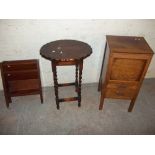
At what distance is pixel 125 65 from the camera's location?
2088 millimetres

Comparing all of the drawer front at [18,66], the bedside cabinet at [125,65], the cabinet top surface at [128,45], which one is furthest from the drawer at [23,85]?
the cabinet top surface at [128,45]

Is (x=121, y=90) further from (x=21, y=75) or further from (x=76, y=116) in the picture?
(x=21, y=75)

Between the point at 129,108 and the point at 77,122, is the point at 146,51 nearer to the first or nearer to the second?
the point at 129,108

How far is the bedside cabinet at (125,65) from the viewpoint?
198 cm

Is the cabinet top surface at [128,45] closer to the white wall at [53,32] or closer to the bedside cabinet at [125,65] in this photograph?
the bedside cabinet at [125,65]

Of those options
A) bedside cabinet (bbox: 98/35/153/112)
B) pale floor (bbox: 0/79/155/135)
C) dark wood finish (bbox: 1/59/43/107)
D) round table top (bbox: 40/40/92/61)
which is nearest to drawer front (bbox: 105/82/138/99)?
bedside cabinet (bbox: 98/35/153/112)

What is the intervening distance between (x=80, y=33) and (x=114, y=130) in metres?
1.40

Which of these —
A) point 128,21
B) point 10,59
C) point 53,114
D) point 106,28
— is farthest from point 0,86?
point 128,21

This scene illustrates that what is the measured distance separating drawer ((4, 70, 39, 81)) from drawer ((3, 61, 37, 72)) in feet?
0.20

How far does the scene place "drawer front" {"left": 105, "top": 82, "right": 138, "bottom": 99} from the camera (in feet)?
7.41

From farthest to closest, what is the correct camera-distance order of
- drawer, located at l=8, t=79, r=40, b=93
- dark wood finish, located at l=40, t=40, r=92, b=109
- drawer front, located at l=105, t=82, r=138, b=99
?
drawer, located at l=8, t=79, r=40, b=93 → drawer front, located at l=105, t=82, r=138, b=99 → dark wood finish, located at l=40, t=40, r=92, b=109

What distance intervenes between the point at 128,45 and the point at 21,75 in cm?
147

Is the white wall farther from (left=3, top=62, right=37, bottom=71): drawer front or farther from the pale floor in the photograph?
the pale floor

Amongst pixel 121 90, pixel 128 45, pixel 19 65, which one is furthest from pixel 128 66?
pixel 19 65
